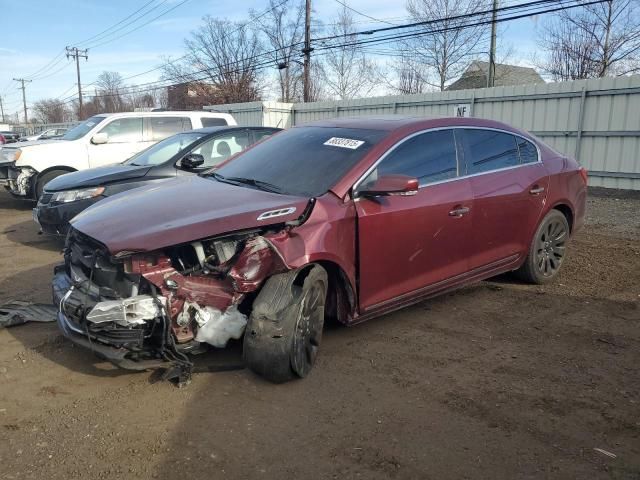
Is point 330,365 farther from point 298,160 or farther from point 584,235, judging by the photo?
point 584,235

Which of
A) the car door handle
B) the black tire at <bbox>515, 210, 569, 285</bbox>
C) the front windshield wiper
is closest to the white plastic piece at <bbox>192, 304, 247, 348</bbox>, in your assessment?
the front windshield wiper

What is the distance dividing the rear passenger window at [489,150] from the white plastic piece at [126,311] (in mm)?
2817

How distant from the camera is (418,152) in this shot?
13.9 ft

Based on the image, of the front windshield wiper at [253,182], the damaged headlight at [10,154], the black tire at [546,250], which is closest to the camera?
the front windshield wiper at [253,182]

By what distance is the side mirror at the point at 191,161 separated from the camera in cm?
645

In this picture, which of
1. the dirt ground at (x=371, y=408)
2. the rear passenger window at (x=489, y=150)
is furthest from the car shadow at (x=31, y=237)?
the rear passenger window at (x=489, y=150)

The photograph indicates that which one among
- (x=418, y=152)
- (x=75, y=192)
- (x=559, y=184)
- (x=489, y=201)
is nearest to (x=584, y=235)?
(x=559, y=184)

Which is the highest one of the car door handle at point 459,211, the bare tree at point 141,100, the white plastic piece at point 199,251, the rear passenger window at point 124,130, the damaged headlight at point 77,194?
the bare tree at point 141,100

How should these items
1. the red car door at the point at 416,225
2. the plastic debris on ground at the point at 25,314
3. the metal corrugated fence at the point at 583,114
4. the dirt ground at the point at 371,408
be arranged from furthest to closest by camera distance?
1. the metal corrugated fence at the point at 583,114
2. the plastic debris on ground at the point at 25,314
3. the red car door at the point at 416,225
4. the dirt ground at the point at 371,408

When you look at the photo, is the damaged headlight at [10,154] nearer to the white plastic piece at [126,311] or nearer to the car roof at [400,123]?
the car roof at [400,123]

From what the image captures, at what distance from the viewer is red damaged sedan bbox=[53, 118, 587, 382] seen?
321 cm

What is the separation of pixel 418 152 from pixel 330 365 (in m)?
1.79

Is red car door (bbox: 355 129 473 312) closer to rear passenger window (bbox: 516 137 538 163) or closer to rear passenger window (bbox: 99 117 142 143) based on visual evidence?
rear passenger window (bbox: 516 137 538 163)

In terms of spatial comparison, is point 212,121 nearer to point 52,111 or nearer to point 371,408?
point 371,408
